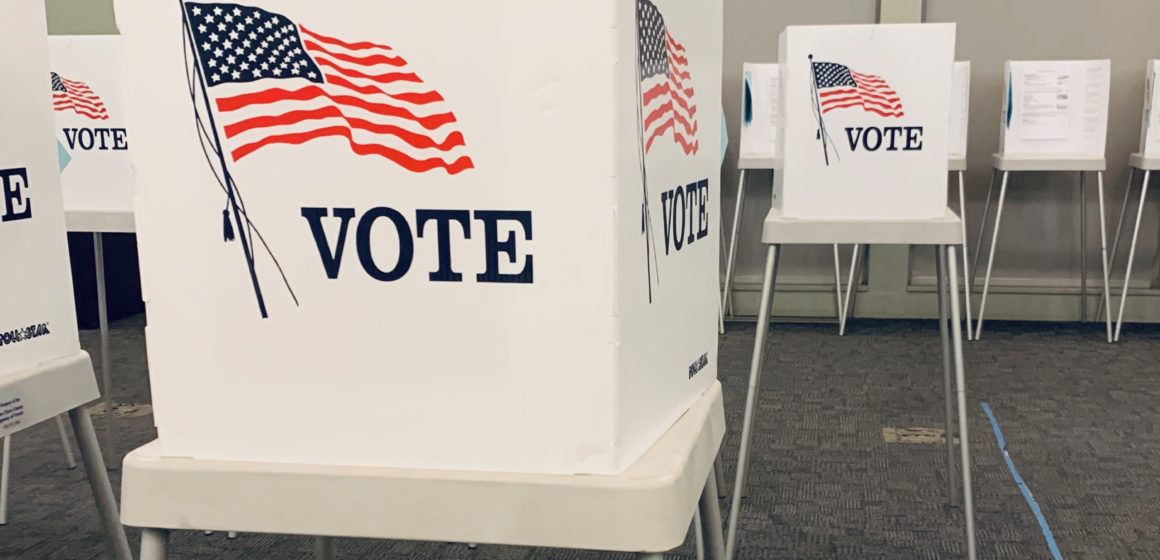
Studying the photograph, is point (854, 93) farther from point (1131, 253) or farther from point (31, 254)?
point (1131, 253)

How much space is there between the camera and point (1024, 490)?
7.25 ft

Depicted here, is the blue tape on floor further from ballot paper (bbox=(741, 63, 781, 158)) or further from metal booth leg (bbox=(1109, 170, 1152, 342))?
ballot paper (bbox=(741, 63, 781, 158))

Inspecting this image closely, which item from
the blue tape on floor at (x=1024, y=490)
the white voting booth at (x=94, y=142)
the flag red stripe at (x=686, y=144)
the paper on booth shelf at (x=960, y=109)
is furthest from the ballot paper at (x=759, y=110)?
the flag red stripe at (x=686, y=144)

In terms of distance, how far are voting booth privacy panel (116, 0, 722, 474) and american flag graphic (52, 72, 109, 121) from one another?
1812 millimetres

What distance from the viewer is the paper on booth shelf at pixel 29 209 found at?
0.96 metres

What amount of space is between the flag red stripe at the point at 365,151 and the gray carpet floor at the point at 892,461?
1298mm

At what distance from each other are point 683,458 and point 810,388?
2.44 metres

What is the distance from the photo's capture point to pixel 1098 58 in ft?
12.4

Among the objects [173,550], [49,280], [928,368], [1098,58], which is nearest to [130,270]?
[173,550]

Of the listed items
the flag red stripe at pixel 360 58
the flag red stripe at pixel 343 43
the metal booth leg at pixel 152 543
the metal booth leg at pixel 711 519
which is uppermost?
the flag red stripe at pixel 343 43

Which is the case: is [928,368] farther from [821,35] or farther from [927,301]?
[821,35]

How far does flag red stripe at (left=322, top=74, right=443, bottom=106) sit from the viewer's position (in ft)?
2.15

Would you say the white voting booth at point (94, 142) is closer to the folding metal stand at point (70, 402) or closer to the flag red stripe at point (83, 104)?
the flag red stripe at point (83, 104)

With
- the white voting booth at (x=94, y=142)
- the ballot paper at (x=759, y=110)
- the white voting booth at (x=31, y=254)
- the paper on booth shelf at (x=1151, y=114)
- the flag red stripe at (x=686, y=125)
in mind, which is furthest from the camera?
the ballot paper at (x=759, y=110)
